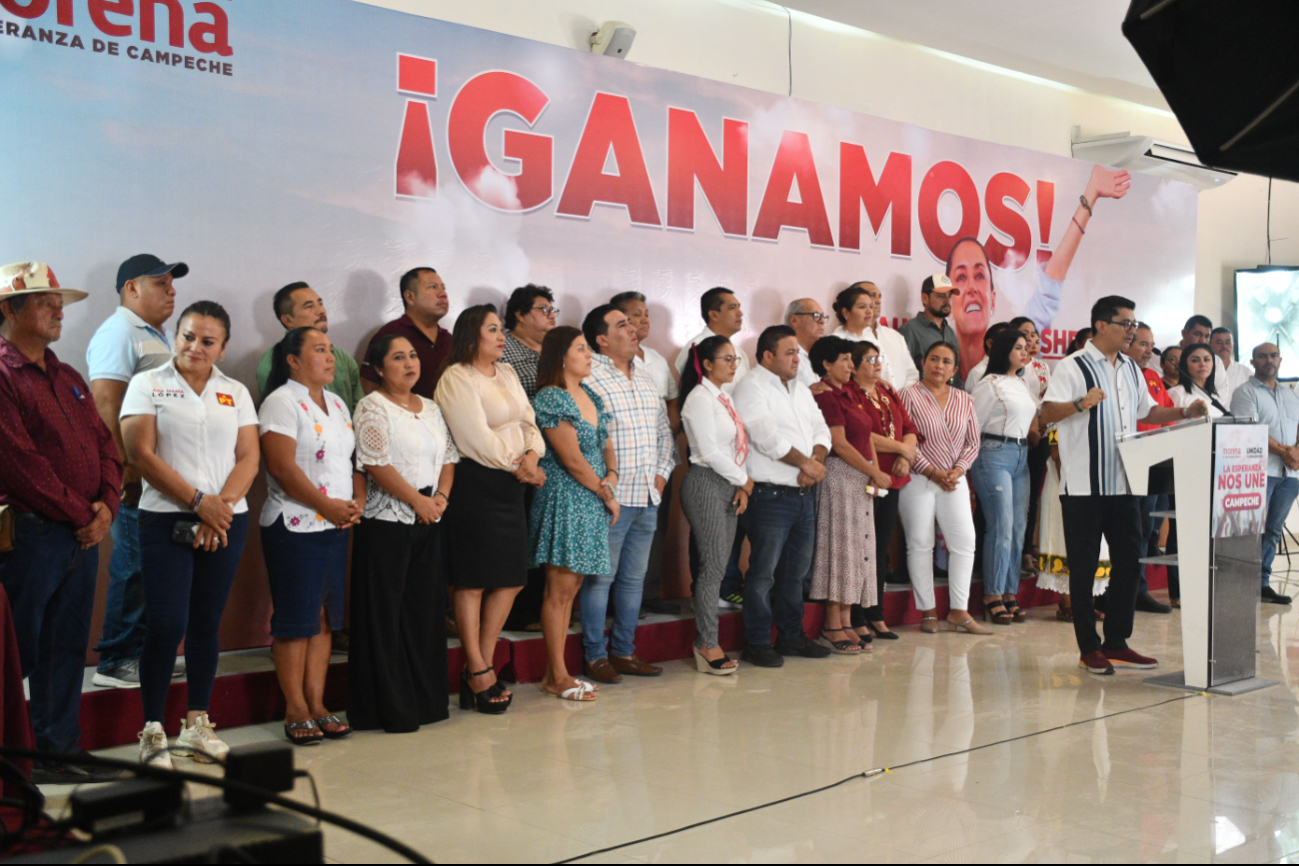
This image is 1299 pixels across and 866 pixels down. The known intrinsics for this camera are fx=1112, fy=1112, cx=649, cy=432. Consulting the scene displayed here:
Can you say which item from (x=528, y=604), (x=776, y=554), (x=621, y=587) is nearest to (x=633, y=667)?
(x=621, y=587)

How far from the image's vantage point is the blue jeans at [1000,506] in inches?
261

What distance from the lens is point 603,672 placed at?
16.3 ft

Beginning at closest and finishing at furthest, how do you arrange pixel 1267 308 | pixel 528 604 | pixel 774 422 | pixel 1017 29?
pixel 528 604 < pixel 774 422 < pixel 1017 29 < pixel 1267 308

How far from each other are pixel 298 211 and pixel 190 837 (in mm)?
4285

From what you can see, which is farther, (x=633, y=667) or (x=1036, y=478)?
(x=1036, y=478)

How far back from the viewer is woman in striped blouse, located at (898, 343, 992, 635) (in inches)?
248

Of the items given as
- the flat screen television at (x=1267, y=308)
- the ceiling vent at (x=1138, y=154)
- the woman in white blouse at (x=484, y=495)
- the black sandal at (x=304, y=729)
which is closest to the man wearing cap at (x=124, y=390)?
the black sandal at (x=304, y=729)

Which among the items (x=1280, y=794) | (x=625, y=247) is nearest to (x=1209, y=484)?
(x=1280, y=794)

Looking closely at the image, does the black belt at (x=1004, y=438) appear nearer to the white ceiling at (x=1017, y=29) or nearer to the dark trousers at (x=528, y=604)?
the white ceiling at (x=1017, y=29)

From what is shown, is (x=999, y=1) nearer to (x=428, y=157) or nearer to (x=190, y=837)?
(x=428, y=157)

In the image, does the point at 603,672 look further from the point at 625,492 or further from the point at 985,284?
the point at 985,284

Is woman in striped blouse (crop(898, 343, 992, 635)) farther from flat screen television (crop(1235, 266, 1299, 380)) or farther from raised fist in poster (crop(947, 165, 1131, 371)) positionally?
flat screen television (crop(1235, 266, 1299, 380))

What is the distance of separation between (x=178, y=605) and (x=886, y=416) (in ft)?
12.6

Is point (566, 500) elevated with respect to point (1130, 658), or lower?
elevated
